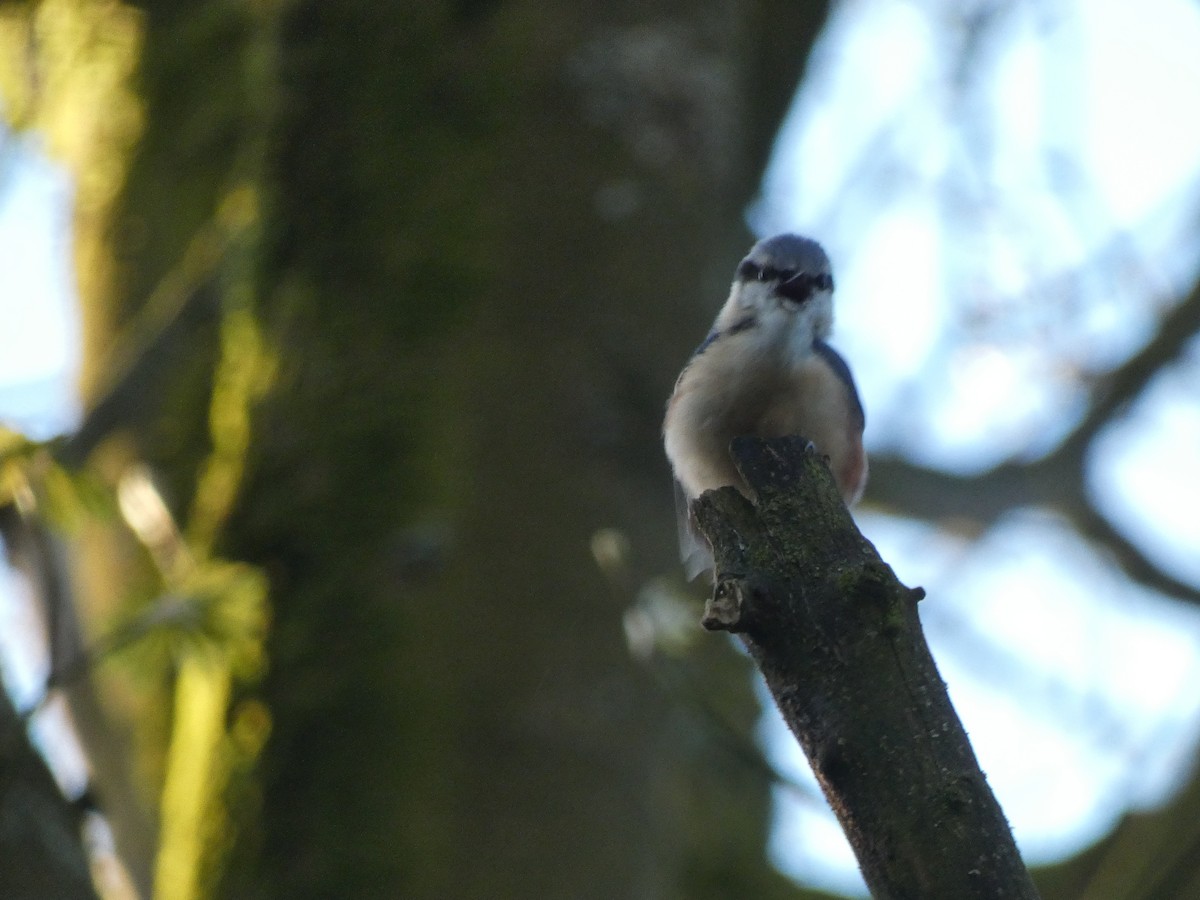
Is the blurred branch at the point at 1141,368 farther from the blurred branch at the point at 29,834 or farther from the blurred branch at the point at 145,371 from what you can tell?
the blurred branch at the point at 29,834

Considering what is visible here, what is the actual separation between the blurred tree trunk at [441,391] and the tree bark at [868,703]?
5.80 feet

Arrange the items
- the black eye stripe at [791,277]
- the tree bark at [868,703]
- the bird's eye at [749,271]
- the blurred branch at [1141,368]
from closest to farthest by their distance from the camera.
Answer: the tree bark at [868,703] < the black eye stripe at [791,277] < the bird's eye at [749,271] < the blurred branch at [1141,368]

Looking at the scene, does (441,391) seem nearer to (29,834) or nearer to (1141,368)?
(29,834)

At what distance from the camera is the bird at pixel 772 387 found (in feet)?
8.39

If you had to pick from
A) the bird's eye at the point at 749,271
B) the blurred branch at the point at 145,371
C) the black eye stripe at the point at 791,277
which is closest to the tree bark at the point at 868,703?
the black eye stripe at the point at 791,277

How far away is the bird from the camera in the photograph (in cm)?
256

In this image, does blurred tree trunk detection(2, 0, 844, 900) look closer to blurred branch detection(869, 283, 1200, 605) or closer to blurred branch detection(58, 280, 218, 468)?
blurred branch detection(58, 280, 218, 468)

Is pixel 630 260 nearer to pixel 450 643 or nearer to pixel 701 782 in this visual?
pixel 450 643

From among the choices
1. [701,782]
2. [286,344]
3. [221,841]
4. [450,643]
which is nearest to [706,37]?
[286,344]

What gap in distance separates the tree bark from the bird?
1.02 metres

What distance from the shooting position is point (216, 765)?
305cm

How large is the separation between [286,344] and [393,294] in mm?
291

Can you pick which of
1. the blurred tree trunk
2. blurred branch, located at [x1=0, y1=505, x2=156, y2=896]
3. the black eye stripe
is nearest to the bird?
the black eye stripe

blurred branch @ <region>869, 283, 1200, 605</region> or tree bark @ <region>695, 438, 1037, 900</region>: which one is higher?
tree bark @ <region>695, 438, 1037, 900</region>
